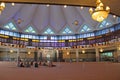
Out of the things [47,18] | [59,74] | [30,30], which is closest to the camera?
[59,74]

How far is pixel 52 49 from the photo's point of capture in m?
48.9

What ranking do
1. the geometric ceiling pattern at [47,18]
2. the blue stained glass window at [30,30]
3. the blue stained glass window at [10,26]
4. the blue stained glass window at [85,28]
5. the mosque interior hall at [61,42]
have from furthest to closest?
the blue stained glass window at [30,30]
the blue stained glass window at [85,28]
the blue stained glass window at [10,26]
the geometric ceiling pattern at [47,18]
the mosque interior hall at [61,42]

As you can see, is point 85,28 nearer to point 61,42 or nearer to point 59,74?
point 61,42

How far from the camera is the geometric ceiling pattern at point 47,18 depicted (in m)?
43.0

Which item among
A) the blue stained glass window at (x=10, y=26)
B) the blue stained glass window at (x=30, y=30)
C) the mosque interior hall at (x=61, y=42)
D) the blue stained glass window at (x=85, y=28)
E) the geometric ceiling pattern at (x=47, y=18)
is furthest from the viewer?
the blue stained glass window at (x=30, y=30)

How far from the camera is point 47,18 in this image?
4834 cm

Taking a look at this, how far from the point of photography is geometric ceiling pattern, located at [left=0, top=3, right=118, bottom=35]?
4298 centimetres

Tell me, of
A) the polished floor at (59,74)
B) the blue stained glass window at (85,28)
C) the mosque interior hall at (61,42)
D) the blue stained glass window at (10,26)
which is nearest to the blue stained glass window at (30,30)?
the mosque interior hall at (61,42)

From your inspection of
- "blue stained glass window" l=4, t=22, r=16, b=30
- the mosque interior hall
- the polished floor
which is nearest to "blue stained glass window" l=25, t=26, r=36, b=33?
the mosque interior hall

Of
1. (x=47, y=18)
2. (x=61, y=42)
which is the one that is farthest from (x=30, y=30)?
(x=61, y=42)

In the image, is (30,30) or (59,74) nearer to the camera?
(59,74)

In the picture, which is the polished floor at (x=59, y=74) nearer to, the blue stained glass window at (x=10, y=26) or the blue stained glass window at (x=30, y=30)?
the blue stained glass window at (x=10, y=26)

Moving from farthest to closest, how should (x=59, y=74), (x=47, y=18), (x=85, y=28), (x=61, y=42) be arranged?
(x=61, y=42)
(x=47, y=18)
(x=85, y=28)
(x=59, y=74)

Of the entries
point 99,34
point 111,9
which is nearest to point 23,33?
point 99,34
